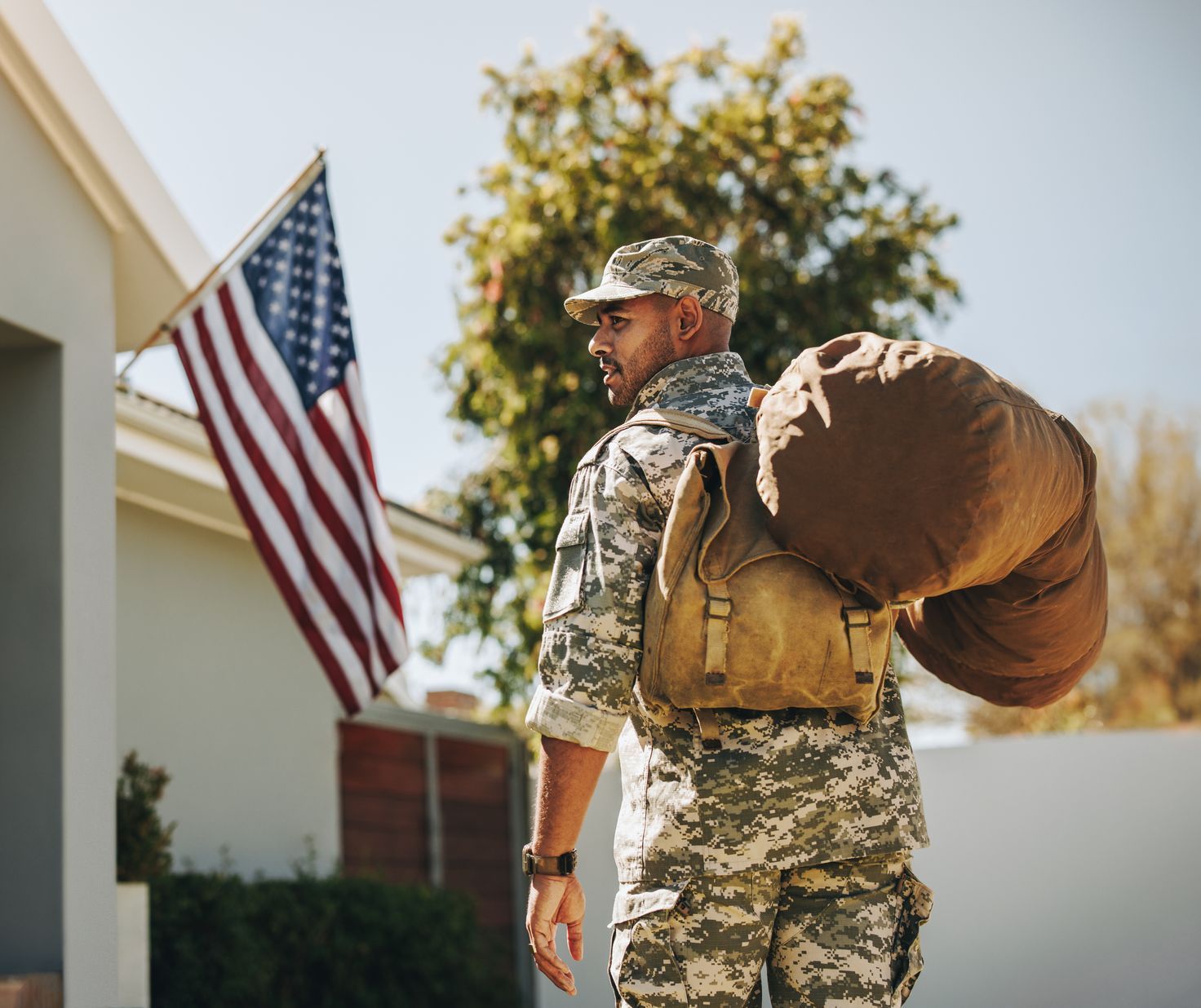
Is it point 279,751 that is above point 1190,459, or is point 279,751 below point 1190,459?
below

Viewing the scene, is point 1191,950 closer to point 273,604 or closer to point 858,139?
point 273,604

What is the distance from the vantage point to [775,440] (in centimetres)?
259

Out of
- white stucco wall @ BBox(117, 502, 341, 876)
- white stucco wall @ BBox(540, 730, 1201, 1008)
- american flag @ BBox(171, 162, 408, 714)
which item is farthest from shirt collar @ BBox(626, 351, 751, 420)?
white stucco wall @ BBox(540, 730, 1201, 1008)

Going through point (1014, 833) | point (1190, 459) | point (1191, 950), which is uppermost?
point (1190, 459)

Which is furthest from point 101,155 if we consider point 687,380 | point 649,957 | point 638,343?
point 649,957

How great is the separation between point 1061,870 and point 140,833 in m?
5.23

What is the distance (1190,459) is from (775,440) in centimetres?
2329

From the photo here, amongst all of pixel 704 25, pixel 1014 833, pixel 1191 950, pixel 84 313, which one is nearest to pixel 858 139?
pixel 704 25

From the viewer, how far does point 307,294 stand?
230 inches

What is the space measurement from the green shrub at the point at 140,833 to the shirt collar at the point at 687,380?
406 centimetres

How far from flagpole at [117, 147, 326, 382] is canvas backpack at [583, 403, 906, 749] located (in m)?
3.21

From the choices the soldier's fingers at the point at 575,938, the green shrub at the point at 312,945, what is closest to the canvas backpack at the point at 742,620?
the soldier's fingers at the point at 575,938

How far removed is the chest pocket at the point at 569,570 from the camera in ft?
8.86

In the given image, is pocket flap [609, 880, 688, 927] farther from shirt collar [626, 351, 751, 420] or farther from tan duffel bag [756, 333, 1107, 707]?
shirt collar [626, 351, 751, 420]
